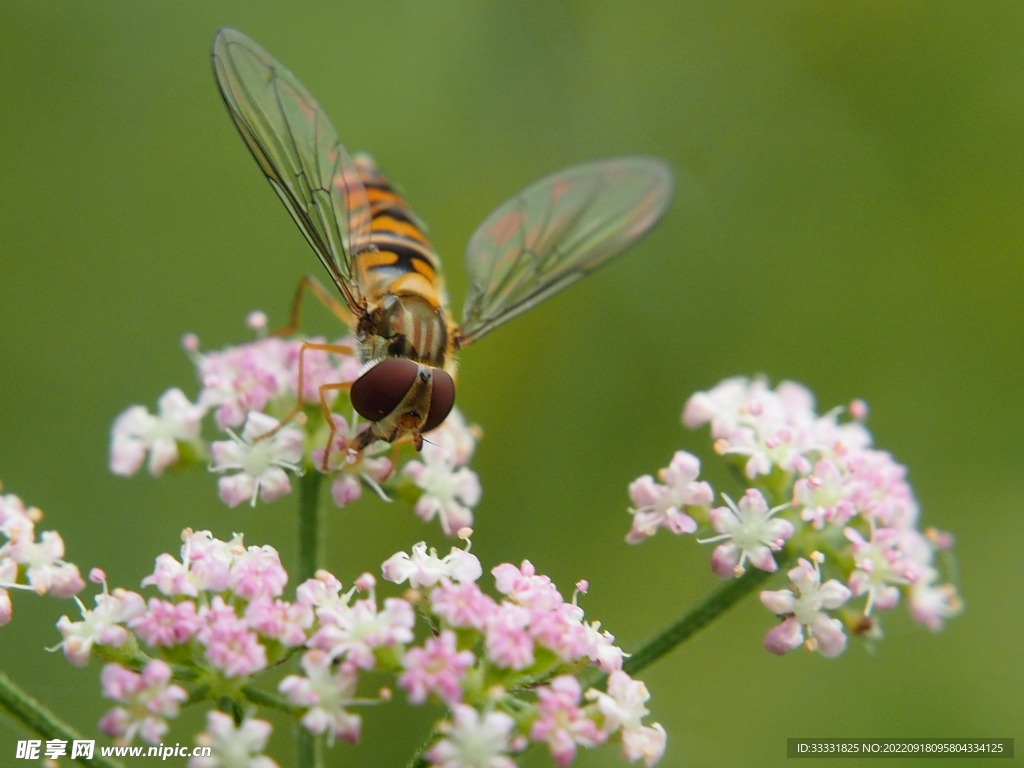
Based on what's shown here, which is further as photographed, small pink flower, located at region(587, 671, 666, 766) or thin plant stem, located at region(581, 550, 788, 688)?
thin plant stem, located at region(581, 550, 788, 688)

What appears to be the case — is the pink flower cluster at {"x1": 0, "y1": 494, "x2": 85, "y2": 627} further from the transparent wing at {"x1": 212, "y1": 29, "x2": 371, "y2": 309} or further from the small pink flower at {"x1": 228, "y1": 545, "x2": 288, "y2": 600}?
the transparent wing at {"x1": 212, "y1": 29, "x2": 371, "y2": 309}

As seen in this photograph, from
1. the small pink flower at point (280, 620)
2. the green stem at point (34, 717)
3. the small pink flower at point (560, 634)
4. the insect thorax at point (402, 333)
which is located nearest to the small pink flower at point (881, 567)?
the small pink flower at point (560, 634)

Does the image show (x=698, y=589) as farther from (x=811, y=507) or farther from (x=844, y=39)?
(x=844, y=39)

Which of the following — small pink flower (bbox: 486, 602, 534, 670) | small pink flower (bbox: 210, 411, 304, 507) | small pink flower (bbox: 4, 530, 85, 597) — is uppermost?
small pink flower (bbox: 210, 411, 304, 507)

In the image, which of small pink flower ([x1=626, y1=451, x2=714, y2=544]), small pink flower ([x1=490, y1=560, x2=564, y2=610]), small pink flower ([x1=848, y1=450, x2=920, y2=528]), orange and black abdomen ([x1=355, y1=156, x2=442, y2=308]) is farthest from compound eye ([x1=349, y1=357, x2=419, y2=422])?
small pink flower ([x1=848, y1=450, x2=920, y2=528])

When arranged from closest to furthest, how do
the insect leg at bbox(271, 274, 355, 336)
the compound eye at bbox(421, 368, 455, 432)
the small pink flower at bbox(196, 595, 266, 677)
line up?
the small pink flower at bbox(196, 595, 266, 677), the compound eye at bbox(421, 368, 455, 432), the insect leg at bbox(271, 274, 355, 336)

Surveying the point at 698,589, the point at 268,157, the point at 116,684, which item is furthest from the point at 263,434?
the point at 698,589

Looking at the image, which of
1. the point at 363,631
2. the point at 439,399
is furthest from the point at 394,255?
the point at 363,631
